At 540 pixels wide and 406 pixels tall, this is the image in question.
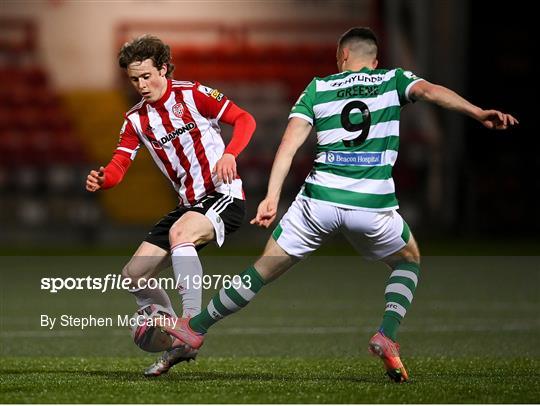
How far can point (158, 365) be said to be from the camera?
229 inches

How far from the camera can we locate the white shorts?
547 cm

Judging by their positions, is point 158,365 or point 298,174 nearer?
point 158,365

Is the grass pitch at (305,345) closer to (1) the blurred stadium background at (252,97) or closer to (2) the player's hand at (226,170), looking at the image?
(2) the player's hand at (226,170)

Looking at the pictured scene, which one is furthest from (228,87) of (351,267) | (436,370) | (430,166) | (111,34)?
(436,370)

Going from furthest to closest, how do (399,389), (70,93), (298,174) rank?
(70,93)
(298,174)
(399,389)

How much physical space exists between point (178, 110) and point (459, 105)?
1618mm

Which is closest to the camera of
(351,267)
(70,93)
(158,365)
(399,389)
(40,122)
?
(399,389)

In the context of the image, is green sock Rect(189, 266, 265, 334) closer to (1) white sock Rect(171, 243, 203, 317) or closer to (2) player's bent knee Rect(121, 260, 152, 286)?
(1) white sock Rect(171, 243, 203, 317)

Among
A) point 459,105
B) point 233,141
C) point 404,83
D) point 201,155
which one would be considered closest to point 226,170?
point 233,141

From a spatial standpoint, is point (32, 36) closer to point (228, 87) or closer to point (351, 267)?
point (228, 87)

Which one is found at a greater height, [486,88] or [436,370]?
[436,370]

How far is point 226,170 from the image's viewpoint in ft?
18.5

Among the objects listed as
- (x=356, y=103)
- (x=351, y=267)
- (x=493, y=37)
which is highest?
(x=356, y=103)

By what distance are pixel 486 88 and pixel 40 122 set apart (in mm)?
7225
